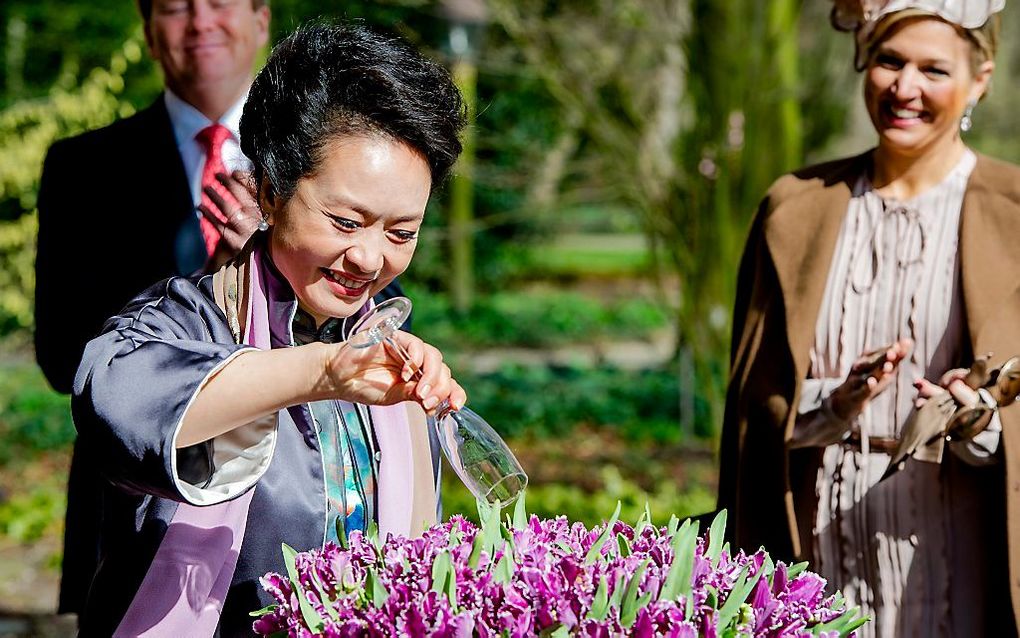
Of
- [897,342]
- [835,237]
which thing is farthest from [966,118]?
[897,342]

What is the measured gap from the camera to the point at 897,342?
2.58 m

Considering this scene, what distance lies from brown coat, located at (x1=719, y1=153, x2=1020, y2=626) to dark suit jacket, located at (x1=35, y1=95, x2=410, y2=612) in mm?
1287

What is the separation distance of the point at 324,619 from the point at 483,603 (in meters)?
0.20

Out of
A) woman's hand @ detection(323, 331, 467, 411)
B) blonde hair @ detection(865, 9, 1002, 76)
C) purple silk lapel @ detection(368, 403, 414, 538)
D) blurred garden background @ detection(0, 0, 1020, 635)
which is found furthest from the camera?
blurred garden background @ detection(0, 0, 1020, 635)

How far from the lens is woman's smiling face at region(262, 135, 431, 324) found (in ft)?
5.76

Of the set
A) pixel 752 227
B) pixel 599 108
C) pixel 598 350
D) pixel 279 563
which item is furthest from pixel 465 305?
pixel 279 563

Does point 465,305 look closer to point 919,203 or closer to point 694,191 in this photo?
point 694,191

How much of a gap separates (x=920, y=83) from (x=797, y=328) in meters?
0.59

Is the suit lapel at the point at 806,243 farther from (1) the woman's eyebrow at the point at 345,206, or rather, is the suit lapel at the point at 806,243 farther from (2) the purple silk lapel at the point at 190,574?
(2) the purple silk lapel at the point at 190,574

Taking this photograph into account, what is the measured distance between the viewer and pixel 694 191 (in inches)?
249

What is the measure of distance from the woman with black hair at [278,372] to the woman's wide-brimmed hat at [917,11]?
1.22 metres

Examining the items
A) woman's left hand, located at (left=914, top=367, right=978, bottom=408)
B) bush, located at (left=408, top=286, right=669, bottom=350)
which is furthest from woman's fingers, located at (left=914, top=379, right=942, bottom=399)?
bush, located at (left=408, top=286, right=669, bottom=350)

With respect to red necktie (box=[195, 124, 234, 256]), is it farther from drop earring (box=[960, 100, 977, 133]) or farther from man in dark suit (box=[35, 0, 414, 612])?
drop earring (box=[960, 100, 977, 133])

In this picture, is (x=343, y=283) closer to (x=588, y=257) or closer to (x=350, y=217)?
(x=350, y=217)
